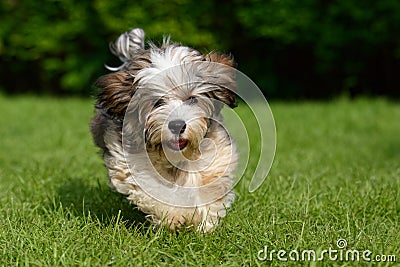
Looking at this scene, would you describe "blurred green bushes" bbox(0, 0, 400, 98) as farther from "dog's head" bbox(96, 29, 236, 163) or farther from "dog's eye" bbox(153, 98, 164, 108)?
Result: "dog's eye" bbox(153, 98, 164, 108)

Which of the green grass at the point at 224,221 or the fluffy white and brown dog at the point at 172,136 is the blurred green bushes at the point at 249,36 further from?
the fluffy white and brown dog at the point at 172,136

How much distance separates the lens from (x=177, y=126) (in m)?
3.39

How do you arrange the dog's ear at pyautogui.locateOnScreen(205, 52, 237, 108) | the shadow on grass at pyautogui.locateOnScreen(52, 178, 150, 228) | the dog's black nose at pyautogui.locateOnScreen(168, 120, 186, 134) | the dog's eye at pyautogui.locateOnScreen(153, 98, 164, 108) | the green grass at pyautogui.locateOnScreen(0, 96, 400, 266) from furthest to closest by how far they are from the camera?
the shadow on grass at pyautogui.locateOnScreen(52, 178, 150, 228) < the dog's ear at pyautogui.locateOnScreen(205, 52, 237, 108) < the dog's eye at pyautogui.locateOnScreen(153, 98, 164, 108) < the dog's black nose at pyautogui.locateOnScreen(168, 120, 186, 134) < the green grass at pyautogui.locateOnScreen(0, 96, 400, 266)

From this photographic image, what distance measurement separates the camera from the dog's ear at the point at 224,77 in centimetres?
370

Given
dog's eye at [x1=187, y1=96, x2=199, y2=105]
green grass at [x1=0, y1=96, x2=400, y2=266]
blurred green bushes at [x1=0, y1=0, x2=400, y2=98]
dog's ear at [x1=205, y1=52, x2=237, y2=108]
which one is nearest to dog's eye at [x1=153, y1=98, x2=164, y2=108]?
dog's eye at [x1=187, y1=96, x2=199, y2=105]

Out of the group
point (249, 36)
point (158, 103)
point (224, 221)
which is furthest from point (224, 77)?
point (249, 36)

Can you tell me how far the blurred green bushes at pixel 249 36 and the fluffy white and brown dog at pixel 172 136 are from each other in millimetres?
8057

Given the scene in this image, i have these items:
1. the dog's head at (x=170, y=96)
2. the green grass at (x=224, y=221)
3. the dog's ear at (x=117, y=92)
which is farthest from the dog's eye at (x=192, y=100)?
the green grass at (x=224, y=221)

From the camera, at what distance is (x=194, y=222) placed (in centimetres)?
369

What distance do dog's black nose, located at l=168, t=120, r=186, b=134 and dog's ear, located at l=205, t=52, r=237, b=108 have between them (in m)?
0.34

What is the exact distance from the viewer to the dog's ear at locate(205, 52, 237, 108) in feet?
12.1

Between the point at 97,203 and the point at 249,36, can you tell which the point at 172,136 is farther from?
the point at 249,36

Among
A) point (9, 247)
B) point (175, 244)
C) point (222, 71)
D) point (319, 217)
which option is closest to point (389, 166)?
point (319, 217)

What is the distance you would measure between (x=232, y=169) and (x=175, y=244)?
26.6 inches
